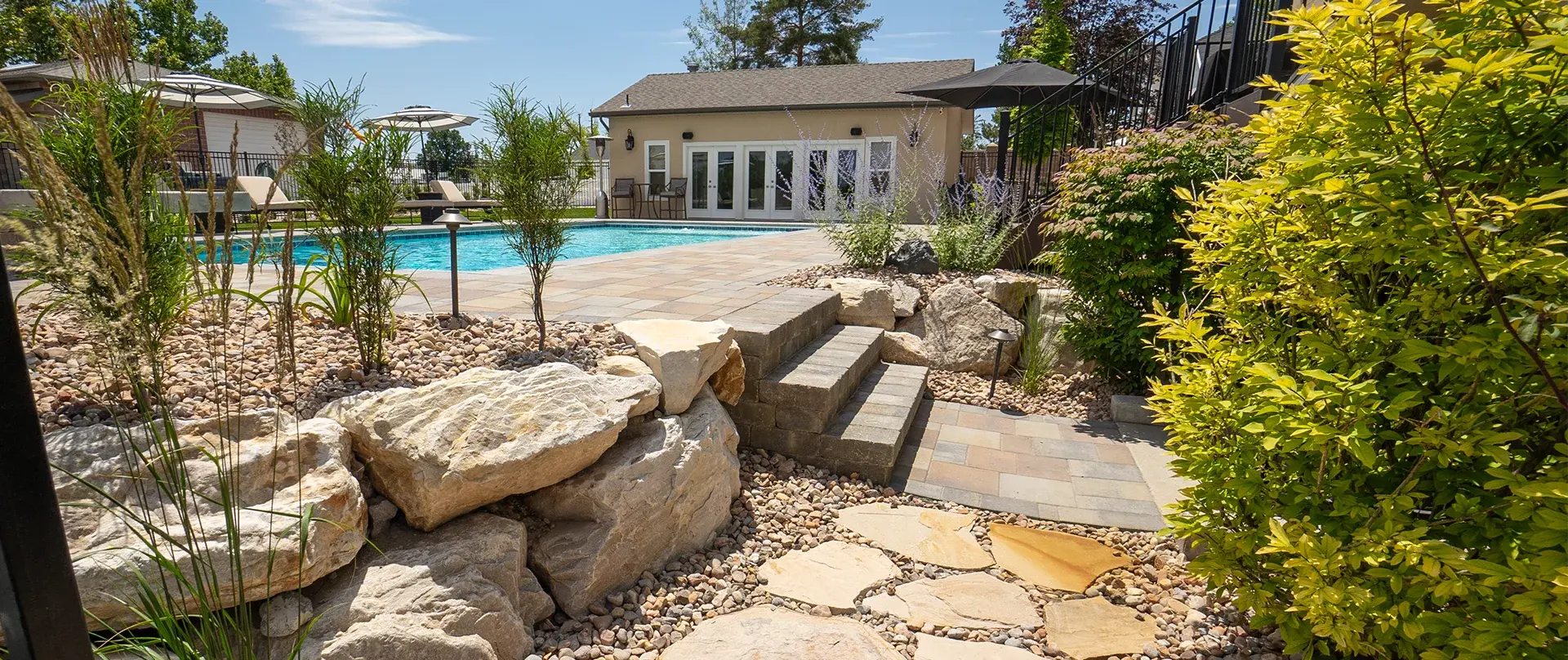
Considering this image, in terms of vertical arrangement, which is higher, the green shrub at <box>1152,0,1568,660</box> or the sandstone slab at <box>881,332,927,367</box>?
the green shrub at <box>1152,0,1568,660</box>

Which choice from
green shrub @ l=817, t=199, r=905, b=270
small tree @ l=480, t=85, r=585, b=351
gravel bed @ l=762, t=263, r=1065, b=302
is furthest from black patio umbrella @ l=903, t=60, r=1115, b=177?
small tree @ l=480, t=85, r=585, b=351

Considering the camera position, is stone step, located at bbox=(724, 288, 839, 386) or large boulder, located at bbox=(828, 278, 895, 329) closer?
stone step, located at bbox=(724, 288, 839, 386)

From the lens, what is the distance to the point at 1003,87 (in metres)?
9.15

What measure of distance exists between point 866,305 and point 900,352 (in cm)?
43

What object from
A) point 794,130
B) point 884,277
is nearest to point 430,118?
point 794,130

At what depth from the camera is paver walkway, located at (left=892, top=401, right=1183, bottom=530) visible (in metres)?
3.33

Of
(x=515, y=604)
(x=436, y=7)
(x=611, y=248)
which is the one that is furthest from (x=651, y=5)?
(x=515, y=604)

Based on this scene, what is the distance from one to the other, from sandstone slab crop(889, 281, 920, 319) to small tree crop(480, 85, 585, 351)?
286 cm

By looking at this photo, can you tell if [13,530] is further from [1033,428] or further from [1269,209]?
[1033,428]

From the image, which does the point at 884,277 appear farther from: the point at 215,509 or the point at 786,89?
the point at 786,89

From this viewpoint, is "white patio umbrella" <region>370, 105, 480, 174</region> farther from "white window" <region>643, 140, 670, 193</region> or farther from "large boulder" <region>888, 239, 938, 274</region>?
"large boulder" <region>888, 239, 938, 274</region>

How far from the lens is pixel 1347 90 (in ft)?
5.30

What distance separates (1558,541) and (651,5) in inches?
910

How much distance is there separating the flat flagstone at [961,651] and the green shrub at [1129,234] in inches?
101
